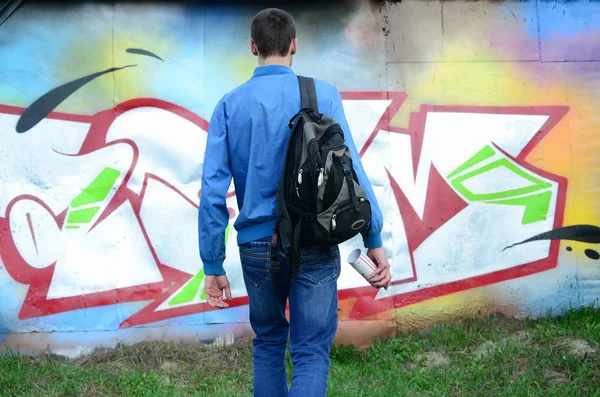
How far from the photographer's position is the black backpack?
8.77 ft

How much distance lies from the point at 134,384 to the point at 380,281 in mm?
2424

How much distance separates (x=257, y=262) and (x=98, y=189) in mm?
2850

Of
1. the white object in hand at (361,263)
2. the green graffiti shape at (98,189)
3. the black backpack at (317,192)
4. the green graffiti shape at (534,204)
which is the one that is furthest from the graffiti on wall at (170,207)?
the black backpack at (317,192)

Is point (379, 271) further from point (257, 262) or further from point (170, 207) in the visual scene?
point (170, 207)

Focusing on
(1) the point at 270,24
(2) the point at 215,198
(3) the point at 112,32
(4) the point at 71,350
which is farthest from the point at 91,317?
(1) the point at 270,24

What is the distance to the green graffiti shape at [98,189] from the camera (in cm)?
531

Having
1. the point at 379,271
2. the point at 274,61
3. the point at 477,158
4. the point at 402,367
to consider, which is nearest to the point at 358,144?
the point at 477,158

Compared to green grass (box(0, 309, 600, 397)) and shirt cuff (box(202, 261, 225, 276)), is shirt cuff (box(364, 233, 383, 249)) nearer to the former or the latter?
shirt cuff (box(202, 261, 225, 276))

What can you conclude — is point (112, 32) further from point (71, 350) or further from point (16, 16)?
point (71, 350)

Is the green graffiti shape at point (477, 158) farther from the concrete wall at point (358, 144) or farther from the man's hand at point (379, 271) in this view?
the man's hand at point (379, 271)

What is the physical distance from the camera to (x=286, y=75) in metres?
2.95

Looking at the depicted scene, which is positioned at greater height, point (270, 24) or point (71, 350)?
point (270, 24)

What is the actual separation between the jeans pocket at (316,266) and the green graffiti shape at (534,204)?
2.97m

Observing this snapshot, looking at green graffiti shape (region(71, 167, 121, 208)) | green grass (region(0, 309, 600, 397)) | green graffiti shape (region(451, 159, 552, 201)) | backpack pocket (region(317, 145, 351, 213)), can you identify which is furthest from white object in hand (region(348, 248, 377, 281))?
green graffiti shape (region(71, 167, 121, 208))
